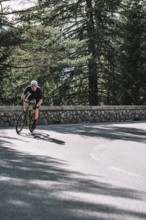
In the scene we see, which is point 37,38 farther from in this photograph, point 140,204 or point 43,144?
point 140,204

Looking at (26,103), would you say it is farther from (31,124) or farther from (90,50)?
(90,50)

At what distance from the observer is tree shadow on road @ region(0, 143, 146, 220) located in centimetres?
504

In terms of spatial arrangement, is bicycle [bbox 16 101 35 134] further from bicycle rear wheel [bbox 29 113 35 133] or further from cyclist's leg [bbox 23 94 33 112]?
cyclist's leg [bbox 23 94 33 112]

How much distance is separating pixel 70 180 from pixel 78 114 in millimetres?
15400

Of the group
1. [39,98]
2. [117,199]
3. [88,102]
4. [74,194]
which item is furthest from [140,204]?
[88,102]

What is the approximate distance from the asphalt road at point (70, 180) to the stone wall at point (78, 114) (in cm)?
639

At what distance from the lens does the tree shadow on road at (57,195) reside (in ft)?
16.5

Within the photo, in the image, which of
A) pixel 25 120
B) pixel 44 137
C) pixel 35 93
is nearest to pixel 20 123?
pixel 25 120

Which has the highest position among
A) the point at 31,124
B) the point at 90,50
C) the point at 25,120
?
the point at 90,50

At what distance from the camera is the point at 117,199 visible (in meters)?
5.88

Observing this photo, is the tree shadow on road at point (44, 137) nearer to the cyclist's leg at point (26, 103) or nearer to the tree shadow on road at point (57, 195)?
the cyclist's leg at point (26, 103)

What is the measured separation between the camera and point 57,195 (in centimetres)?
590

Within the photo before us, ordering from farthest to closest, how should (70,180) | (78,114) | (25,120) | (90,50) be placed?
(90,50), (78,114), (25,120), (70,180)

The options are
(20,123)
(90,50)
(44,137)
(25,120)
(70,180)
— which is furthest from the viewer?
(90,50)
